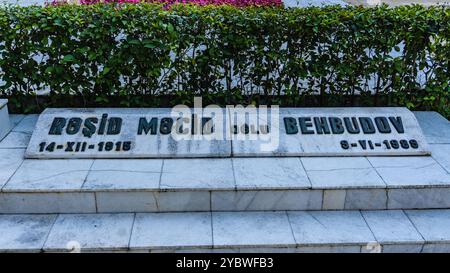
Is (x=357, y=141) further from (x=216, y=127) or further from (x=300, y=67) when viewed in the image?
(x=216, y=127)

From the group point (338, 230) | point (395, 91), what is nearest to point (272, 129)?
point (338, 230)

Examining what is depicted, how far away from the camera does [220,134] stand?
Answer: 5.05 metres

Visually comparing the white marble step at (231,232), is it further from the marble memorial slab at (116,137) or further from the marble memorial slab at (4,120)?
the marble memorial slab at (4,120)

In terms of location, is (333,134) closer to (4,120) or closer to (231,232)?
(231,232)

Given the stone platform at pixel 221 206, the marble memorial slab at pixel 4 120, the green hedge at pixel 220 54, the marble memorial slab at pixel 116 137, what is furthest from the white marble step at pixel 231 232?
the green hedge at pixel 220 54

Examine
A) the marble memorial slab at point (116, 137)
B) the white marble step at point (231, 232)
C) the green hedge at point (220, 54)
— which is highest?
the green hedge at point (220, 54)

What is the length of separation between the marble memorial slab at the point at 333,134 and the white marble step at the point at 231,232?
0.77 meters

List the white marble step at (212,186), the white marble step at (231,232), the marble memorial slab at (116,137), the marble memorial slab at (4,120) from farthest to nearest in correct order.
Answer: the marble memorial slab at (4,120) < the marble memorial slab at (116,137) < the white marble step at (212,186) < the white marble step at (231,232)

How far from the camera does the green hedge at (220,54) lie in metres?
5.25

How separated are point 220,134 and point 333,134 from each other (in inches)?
48.8

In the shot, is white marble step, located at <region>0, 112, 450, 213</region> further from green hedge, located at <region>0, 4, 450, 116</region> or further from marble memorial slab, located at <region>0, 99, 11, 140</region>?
green hedge, located at <region>0, 4, 450, 116</region>

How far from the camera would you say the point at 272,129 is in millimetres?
5117
